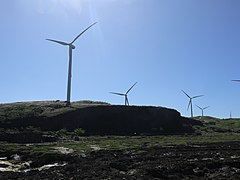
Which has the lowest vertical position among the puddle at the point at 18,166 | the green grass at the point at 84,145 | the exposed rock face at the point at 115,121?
the puddle at the point at 18,166

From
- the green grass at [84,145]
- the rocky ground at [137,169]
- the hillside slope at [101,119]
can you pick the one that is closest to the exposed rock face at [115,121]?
the hillside slope at [101,119]

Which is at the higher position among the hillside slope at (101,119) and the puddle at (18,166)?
the hillside slope at (101,119)

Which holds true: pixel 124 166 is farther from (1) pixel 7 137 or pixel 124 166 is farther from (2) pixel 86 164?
(1) pixel 7 137

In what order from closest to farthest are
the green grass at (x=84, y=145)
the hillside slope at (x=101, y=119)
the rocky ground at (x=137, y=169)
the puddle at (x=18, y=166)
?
the rocky ground at (x=137, y=169)
the puddle at (x=18, y=166)
the green grass at (x=84, y=145)
the hillside slope at (x=101, y=119)

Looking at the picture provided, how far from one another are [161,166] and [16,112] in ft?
309

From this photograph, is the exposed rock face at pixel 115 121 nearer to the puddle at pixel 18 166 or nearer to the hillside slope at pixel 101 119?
the hillside slope at pixel 101 119

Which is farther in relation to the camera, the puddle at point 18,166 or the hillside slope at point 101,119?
the hillside slope at point 101,119

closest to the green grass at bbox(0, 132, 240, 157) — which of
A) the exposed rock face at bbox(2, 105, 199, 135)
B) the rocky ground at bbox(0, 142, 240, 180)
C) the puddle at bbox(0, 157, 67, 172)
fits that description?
the puddle at bbox(0, 157, 67, 172)

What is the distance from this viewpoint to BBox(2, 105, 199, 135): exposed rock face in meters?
119

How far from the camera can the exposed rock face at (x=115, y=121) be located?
119 m

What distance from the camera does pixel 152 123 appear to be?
132m

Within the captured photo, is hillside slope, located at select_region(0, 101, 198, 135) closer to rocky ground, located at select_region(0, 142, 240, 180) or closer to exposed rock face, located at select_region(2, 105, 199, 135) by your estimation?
exposed rock face, located at select_region(2, 105, 199, 135)

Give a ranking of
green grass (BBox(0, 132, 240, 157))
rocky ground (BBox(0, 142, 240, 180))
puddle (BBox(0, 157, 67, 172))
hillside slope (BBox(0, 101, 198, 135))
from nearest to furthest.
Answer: rocky ground (BBox(0, 142, 240, 180)), puddle (BBox(0, 157, 67, 172)), green grass (BBox(0, 132, 240, 157)), hillside slope (BBox(0, 101, 198, 135))

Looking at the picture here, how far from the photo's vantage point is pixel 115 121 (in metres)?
126
